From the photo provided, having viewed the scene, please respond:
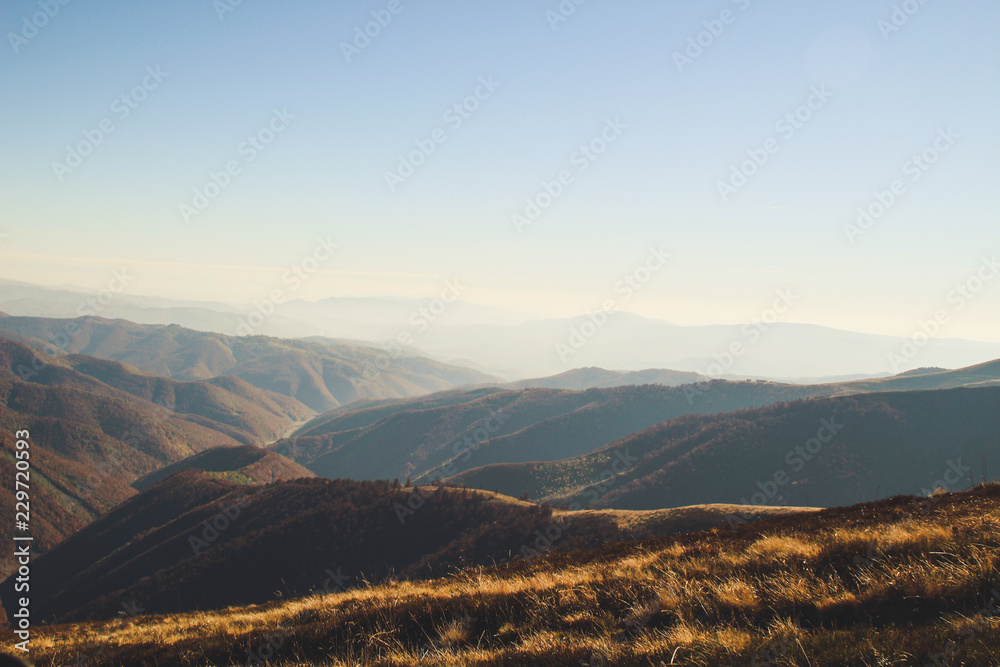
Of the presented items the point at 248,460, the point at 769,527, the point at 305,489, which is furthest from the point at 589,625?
the point at 248,460

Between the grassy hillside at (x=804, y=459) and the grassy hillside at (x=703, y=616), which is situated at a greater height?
the grassy hillside at (x=703, y=616)

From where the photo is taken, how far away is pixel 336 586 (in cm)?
6881

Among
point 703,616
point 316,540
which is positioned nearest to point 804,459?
point 316,540

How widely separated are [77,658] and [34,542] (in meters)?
223

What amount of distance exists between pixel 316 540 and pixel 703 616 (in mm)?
93132

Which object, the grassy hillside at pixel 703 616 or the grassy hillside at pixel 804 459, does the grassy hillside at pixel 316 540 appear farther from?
the grassy hillside at pixel 804 459

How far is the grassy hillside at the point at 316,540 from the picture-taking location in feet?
224

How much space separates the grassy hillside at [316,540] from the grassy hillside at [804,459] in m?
65.8

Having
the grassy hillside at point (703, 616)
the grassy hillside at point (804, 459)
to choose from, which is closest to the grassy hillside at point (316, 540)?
the grassy hillside at point (703, 616)

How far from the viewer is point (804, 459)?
137875 millimetres

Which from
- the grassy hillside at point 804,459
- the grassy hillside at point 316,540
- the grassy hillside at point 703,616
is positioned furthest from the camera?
the grassy hillside at point 804,459

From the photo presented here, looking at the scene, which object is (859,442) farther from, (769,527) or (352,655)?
(352,655)

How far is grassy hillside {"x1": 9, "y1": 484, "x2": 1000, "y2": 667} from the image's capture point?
5273mm

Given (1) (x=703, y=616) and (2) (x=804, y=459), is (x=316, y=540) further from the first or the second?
(2) (x=804, y=459)
